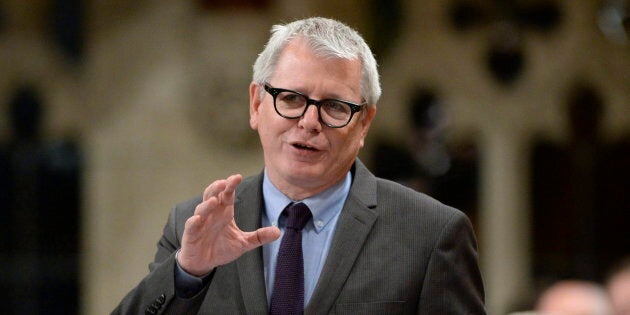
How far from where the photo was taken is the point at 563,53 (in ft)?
23.3

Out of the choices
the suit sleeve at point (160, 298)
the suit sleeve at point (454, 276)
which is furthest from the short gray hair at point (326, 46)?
the suit sleeve at point (160, 298)

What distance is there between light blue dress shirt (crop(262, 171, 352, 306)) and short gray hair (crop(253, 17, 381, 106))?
24 centimetres

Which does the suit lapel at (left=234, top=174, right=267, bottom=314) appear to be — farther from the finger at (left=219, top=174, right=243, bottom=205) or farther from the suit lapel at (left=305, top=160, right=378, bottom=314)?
the finger at (left=219, top=174, right=243, bottom=205)

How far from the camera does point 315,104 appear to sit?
2520mm

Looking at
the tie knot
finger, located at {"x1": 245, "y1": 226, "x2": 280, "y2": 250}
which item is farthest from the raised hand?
the tie knot

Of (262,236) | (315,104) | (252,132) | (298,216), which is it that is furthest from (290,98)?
(252,132)

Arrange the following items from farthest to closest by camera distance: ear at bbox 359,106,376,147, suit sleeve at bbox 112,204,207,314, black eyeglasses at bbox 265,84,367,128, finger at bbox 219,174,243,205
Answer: ear at bbox 359,106,376,147 → black eyeglasses at bbox 265,84,367,128 → suit sleeve at bbox 112,204,207,314 → finger at bbox 219,174,243,205

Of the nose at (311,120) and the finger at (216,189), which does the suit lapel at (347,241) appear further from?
the finger at (216,189)

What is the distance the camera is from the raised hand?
2.29 metres

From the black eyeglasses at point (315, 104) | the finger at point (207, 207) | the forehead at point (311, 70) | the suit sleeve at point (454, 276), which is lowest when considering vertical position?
the suit sleeve at point (454, 276)

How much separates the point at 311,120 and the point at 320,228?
0.88ft

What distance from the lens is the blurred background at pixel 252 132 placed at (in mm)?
→ 6930

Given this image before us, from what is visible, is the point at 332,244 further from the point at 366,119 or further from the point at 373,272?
the point at 366,119

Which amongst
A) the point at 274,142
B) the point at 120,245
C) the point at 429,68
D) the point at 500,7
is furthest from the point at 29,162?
the point at 274,142
